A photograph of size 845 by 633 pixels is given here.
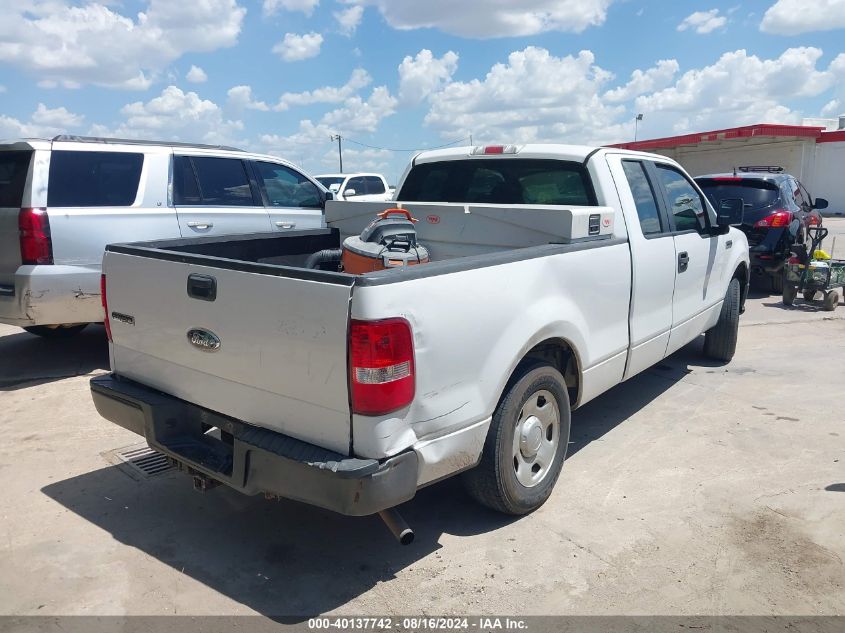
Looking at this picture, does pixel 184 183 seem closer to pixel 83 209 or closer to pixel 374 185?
pixel 83 209

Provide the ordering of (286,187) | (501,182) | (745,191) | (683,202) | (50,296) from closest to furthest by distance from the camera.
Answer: (501,182) < (683,202) < (50,296) < (286,187) < (745,191)

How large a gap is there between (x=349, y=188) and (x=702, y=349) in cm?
1289

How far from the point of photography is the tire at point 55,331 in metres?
7.22

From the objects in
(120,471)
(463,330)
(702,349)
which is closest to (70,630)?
(120,471)

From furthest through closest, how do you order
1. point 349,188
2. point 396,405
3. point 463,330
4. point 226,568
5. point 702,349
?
point 349,188 < point 702,349 < point 226,568 < point 463,330 < point 396,405

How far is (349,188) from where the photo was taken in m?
18.3

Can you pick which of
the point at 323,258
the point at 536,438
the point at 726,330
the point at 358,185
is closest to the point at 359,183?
the point at 358,185

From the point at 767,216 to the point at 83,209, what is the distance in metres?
8.67

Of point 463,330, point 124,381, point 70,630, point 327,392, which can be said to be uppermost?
point 463,330

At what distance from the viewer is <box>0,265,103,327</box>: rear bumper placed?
18.5 feet

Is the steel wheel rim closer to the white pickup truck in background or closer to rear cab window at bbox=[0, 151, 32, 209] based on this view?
rear cab window at bbox=[0, 151, 32, 209]

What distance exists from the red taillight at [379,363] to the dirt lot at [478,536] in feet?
3.09

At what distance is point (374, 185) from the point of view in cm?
1914

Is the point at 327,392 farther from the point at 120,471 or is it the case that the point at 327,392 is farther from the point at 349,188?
the point at 349,188
